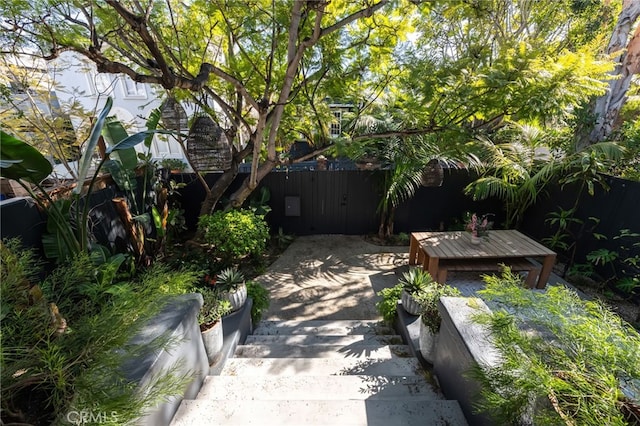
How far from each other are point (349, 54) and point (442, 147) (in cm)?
223

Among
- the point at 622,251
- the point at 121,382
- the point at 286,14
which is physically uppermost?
the point at 286,14

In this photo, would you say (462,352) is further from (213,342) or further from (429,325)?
(213,342)

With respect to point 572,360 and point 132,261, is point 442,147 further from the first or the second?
point 132,261

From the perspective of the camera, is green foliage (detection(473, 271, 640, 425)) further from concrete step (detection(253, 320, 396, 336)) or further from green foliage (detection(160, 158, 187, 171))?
green foliage (detection(160, 158, 187, 171))

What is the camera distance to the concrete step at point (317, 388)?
191 centimetres

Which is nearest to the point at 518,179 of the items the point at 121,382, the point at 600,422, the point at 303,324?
the point at 303,324

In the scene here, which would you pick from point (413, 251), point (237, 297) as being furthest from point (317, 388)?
point (413, 251)

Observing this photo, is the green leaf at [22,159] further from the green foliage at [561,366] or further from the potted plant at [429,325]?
the potted plant at [429,325]

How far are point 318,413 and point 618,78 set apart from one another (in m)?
6.45

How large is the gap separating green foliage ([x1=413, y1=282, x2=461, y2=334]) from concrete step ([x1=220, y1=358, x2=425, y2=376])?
17.0 inches

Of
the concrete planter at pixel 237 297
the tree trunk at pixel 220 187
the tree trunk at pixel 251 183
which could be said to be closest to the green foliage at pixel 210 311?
the concrete planter at pixel 237 297

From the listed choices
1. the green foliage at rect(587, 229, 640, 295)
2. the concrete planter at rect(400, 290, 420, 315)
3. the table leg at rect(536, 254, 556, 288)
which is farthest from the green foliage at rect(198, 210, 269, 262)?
the green foliage at rect(587, 229, 640, 295)

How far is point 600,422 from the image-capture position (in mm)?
832

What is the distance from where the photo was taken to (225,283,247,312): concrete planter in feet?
9.54
